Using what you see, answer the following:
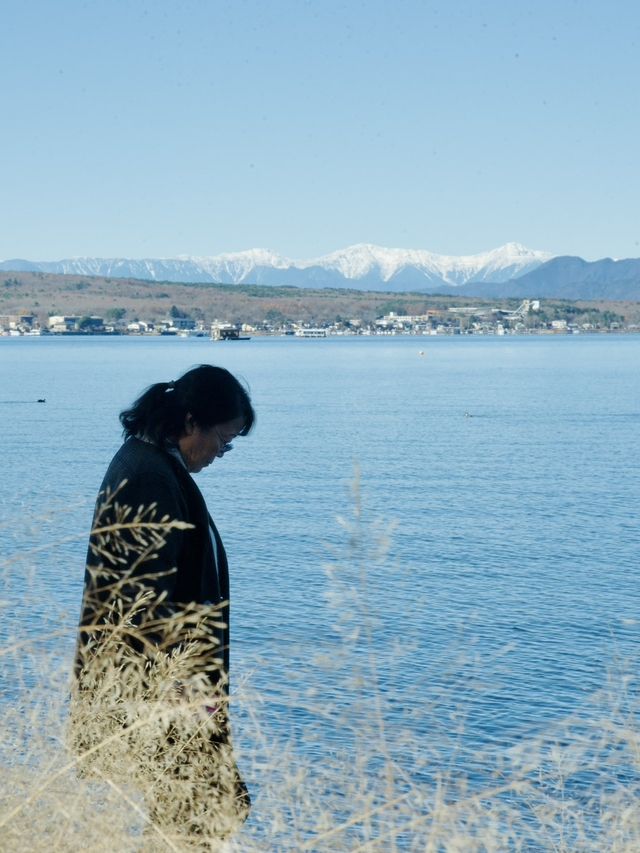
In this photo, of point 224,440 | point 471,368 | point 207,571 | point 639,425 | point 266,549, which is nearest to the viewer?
point 207,571

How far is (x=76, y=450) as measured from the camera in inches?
1697

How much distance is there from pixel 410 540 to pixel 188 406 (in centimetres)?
2133

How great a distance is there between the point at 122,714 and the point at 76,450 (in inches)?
1606

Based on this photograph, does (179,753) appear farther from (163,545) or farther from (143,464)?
(143,464)

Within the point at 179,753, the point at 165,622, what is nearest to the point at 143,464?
the point at 165,622

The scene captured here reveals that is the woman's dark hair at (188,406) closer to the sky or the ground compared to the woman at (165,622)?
closer to the sky

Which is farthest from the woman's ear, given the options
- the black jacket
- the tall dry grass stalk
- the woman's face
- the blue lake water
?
the blue lake water

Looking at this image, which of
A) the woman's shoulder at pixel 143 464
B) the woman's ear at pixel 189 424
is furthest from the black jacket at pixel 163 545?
the woman's ear at pixel 189 424

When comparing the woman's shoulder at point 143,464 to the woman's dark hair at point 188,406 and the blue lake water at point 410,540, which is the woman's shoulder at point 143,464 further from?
the blue lake water at point 410,540

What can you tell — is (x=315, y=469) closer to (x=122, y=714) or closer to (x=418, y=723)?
(x=418, y=723)

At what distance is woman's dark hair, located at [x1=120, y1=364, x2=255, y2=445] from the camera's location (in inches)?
152

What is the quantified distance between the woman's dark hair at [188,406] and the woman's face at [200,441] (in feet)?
0.05

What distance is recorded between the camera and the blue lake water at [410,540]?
684 centimetres

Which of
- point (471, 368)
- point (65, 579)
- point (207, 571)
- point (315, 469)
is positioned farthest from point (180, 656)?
point (471, 368)
